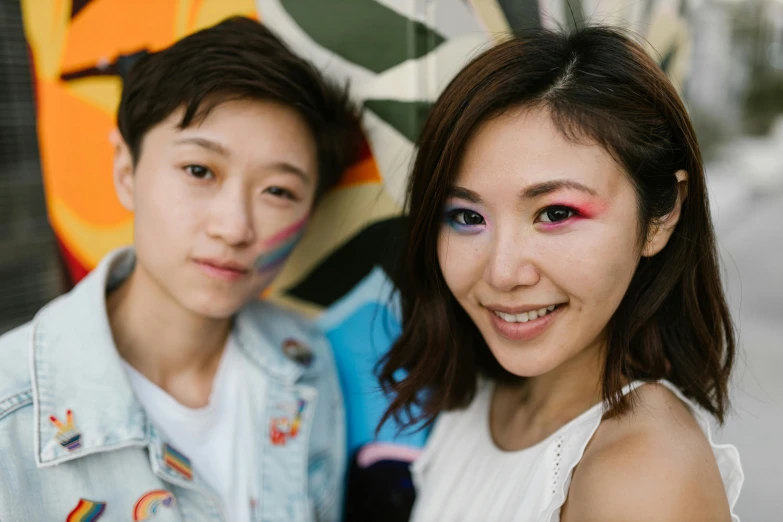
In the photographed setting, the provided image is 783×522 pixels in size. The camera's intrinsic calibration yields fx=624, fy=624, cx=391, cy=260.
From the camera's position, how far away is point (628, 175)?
1211 mm

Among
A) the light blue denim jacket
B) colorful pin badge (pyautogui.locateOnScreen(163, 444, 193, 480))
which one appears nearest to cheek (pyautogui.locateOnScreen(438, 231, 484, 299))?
the light blue denim jacket

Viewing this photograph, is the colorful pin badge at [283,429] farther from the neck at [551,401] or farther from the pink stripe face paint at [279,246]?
the neck at [551,401]

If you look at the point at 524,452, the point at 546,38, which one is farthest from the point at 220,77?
the point at 524,452

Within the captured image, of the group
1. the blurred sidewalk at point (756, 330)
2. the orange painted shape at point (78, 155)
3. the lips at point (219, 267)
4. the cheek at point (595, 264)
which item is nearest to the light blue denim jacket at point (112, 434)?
the lips at point (219, 267)

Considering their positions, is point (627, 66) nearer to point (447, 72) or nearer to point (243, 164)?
point (447, 72)

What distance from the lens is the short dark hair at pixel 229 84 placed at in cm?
157

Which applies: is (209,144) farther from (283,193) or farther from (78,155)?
(78,155)

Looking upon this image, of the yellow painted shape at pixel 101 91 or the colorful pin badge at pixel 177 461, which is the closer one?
the colorful pin badge at pixel 177 461

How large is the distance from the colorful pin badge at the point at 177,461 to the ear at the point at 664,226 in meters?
1.21

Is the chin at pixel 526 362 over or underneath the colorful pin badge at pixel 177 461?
over

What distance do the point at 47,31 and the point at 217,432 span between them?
1.88 meters

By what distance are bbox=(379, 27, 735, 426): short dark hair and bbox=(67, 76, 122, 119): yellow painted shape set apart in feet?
4.72

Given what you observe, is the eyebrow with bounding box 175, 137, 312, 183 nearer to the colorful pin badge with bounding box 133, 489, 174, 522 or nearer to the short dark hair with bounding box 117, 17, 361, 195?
the short dark hair with bounding box 117, 17, 361, 195

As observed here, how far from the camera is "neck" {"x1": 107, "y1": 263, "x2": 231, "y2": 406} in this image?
5.56ft
